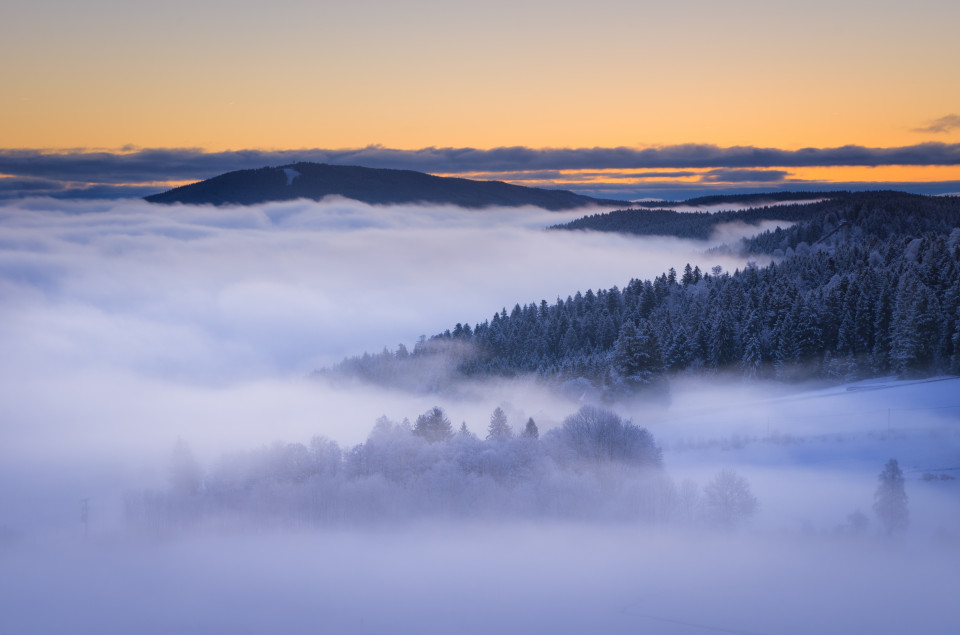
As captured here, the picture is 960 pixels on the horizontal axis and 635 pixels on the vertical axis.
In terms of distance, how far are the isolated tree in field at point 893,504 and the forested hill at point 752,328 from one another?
34.5 metres

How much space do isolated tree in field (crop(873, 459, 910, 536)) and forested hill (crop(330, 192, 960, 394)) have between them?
3449cm

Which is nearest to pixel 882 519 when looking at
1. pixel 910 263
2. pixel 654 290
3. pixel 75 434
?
pixel 910 263

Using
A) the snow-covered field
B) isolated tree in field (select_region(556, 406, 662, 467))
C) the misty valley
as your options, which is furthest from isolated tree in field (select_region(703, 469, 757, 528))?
isolated tree in field (select_region(556, 406, 662, 467))

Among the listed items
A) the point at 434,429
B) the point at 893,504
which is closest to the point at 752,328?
the point at 434,429

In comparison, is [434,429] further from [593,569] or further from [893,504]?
[893,504]

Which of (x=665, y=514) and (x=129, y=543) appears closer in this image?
(x=665, y=514)

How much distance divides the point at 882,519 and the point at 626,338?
36.6m

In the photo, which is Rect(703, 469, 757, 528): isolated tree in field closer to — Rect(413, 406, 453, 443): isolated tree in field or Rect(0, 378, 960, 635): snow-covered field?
Rect(0, 378, 960, 635): snow-covered field

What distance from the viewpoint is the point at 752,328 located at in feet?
285

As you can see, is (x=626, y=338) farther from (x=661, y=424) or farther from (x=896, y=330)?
(x=896, y=330)

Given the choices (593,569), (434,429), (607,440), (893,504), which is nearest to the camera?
(893,504)

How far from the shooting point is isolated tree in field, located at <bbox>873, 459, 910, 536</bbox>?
1566 inches

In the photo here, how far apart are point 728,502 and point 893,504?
8061 millimetres

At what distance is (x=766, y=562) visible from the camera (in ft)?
128
